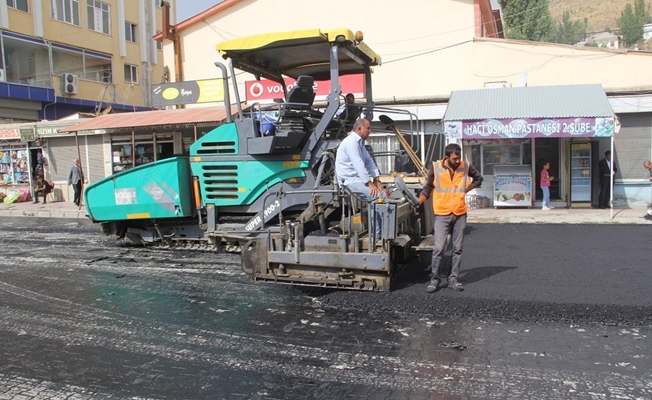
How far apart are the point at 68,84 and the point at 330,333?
26693 mm

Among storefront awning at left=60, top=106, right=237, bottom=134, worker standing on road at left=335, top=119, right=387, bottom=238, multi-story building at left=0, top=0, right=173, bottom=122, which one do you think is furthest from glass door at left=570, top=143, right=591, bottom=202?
multi-story building at left=0, top=0, right=173, bottom=122

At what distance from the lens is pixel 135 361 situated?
418 cm

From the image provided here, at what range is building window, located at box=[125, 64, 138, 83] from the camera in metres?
32.8

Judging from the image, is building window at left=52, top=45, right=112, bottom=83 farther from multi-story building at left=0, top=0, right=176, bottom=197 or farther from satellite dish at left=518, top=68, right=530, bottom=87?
satellite dish at left=518, top=68, right=530, bottom=87

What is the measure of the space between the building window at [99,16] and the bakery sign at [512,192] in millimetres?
25688

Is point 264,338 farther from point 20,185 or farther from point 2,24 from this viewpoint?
point 2,24

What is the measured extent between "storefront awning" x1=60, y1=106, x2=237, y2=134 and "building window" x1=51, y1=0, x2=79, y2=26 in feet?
44.2

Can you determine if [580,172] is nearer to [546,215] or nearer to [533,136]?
[546,215]

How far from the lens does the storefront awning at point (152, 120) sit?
15.2 meters

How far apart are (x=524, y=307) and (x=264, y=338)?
2.55 metres

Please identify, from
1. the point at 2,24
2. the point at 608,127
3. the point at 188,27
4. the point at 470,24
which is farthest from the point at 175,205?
the point at 2,24

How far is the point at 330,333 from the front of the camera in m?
4.69

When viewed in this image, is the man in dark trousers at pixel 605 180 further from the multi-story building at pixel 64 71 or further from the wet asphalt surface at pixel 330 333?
the multi-story building at pixel 64 71

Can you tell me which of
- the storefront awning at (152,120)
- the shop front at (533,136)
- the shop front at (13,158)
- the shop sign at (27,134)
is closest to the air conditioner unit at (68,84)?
the shop front at (13,158)
